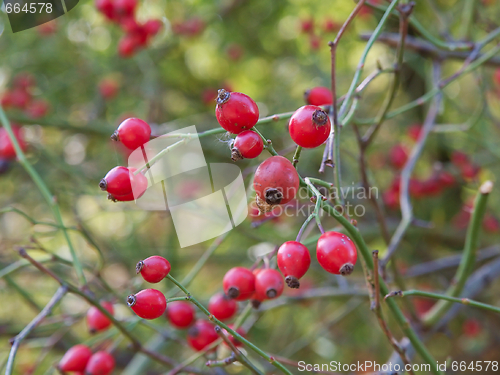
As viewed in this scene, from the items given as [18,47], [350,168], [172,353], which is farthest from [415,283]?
[18,47]

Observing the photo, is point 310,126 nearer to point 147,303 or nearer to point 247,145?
point 247,145

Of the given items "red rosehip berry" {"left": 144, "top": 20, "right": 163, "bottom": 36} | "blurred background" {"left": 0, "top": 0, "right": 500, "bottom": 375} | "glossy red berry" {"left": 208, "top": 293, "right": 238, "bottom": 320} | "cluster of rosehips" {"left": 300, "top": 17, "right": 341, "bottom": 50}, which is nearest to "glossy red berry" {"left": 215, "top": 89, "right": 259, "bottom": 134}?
"glossy red berry" {"left": 208, "top": 293, "right": 238, "bottom": 320}

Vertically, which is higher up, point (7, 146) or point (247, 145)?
point (247, 145)

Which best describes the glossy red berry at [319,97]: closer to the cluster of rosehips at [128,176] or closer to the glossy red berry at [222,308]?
the cluster of rosehips at [128,176]

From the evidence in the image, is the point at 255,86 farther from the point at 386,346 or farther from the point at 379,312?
the point at 379,312

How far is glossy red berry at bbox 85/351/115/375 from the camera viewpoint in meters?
1.54

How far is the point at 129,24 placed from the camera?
3.04 metres

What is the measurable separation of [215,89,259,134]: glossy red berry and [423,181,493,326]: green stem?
78 cm

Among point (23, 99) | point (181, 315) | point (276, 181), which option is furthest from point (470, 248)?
point (23, 99)

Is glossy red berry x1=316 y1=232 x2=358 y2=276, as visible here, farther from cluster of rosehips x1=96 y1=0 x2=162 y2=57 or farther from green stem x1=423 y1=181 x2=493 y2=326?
→ cluster of rosehips x1=96 y1=0 x2=162 y2=57

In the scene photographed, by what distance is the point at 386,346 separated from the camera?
3.46m

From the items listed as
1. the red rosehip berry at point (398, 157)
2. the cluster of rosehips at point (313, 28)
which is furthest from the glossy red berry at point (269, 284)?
the cluster of rosehips at point (313, 28)

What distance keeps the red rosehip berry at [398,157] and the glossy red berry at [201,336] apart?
1872mm

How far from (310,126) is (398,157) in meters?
2.21
